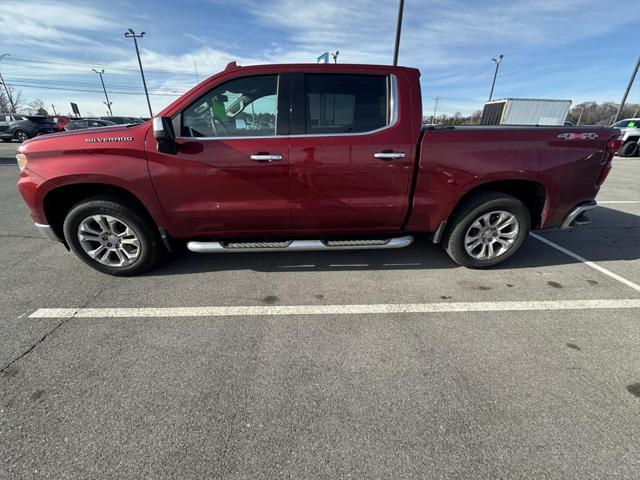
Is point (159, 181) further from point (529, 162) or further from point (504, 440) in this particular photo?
point (529, 162)

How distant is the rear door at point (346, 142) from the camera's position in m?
2.85

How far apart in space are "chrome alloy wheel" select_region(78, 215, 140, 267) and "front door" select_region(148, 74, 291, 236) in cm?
56

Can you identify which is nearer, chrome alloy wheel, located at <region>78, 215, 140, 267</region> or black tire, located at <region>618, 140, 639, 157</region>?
chrome alloy wheel, located at <region>78, 215, 140, 267</region>

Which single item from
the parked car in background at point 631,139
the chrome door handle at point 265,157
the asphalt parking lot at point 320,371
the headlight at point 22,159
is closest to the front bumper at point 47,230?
the asphalt parking lot at point 320,371

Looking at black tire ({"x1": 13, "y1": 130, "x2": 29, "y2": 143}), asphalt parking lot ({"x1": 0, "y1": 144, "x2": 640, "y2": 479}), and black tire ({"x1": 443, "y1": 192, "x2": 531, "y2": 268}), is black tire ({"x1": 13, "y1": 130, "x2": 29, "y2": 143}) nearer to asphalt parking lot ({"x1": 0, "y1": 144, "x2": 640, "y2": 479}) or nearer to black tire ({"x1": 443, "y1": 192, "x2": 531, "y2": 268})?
asphalt parking lot ({"x1": 0, "y1": 144, "x2": 640, "y2": 479})

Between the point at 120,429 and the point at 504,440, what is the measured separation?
2123 mm

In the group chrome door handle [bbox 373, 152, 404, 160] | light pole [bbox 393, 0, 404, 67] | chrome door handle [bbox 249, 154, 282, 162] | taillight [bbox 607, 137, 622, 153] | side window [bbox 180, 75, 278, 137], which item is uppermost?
light pole [bbox 393, 0, 404, 67]

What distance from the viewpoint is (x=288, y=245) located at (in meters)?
3.09

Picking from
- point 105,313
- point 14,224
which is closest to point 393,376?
point 105,313

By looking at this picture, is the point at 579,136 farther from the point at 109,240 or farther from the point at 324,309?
the point at 109,240

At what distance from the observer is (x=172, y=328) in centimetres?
253

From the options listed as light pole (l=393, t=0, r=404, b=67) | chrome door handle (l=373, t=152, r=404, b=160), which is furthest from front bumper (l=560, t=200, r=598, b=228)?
light pole (l=393, t=0, r=404, b=67)

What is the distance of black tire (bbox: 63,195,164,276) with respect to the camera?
302 centimetres

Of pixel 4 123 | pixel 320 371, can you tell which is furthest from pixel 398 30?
pixel 4 123
